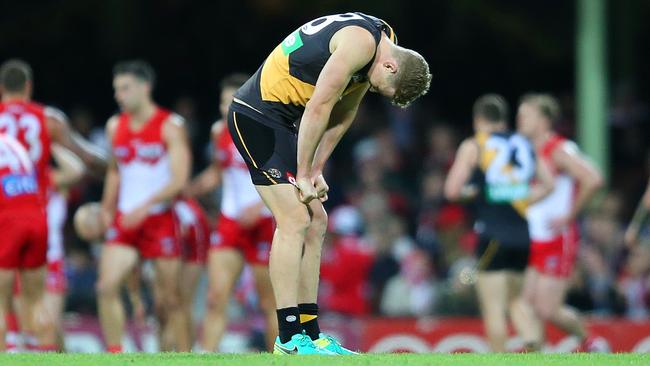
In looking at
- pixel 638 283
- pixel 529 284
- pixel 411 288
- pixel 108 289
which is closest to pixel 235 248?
pixel 108 289

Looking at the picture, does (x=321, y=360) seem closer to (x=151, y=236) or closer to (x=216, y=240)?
(x=151, y=236)

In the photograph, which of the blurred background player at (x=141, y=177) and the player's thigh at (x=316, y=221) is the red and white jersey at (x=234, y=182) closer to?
the blurred background player at (x=141, y=177)

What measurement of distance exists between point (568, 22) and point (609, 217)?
7042 millimetres

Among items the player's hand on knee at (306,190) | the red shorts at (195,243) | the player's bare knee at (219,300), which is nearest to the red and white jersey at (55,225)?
the red shorts at (195,243)

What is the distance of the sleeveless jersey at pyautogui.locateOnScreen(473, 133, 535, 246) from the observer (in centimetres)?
1423

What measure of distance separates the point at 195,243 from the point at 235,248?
0.91 m

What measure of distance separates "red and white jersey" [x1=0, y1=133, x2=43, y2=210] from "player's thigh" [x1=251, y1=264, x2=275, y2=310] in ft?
8.11

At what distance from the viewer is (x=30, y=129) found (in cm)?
1262

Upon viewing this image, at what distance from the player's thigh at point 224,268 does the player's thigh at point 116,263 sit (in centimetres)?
77

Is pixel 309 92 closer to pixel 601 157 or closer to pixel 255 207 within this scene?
pixel 255 207

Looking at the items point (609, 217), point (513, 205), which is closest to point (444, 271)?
point (609, 217)

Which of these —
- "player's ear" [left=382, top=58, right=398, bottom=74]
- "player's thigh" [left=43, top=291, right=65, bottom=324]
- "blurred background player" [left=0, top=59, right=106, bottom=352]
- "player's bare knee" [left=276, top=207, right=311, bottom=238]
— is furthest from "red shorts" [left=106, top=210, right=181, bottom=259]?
"player's ear" [left=382, top=58, right=398, bottom=74]

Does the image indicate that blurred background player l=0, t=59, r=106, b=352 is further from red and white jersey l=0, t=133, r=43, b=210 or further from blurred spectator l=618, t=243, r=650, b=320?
blurred spectator l=618, t=243, r=650, b=320

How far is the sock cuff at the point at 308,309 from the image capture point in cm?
992
